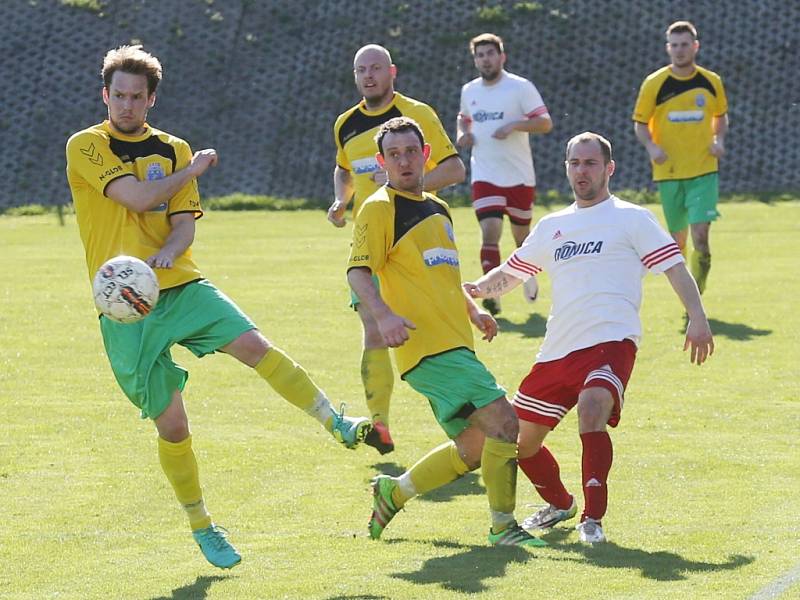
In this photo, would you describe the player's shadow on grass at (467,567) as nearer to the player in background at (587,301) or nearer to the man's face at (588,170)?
the player in background at (587,301)

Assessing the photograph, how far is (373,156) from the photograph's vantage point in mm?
10141

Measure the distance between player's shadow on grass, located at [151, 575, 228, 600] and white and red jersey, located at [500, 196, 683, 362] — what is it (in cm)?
199

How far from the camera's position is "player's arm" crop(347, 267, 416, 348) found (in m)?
6.76

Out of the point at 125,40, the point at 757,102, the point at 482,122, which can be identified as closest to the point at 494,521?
the point at 482,122

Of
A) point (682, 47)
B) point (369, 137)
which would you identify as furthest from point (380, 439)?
point (682, 47)

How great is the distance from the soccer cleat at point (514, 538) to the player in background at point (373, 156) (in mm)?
1779

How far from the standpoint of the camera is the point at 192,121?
30234 mm

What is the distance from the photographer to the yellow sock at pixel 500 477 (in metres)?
7.12

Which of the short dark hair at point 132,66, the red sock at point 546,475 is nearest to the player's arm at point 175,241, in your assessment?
the short dark hair at point 132,66

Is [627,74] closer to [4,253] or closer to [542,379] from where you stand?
[4,253]

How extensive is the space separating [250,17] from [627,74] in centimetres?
812

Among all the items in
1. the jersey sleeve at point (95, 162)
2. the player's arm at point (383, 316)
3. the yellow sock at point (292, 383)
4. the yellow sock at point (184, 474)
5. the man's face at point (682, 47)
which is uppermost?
the man's face at point (682, 47)

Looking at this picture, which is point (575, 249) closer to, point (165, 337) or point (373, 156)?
point (165, 337)

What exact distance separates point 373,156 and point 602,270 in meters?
3.03
